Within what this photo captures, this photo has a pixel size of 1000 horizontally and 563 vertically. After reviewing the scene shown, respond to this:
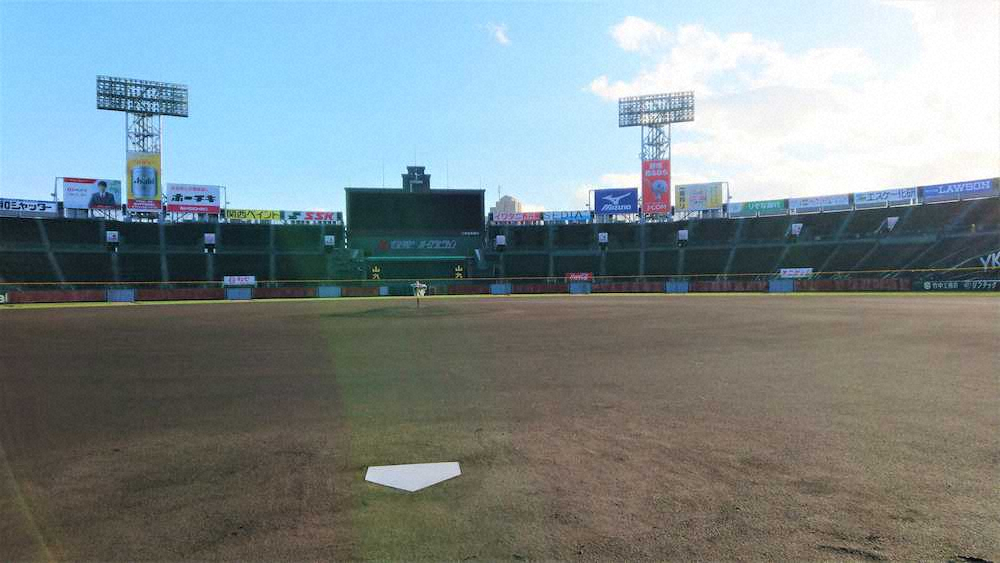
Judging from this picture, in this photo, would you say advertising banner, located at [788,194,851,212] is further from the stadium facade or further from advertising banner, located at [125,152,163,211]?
advertising banner, located at [125,152,163,211]

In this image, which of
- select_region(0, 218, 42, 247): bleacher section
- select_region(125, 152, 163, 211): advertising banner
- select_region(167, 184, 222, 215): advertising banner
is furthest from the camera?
select_region(167, 184, 222, 215): advertising banner

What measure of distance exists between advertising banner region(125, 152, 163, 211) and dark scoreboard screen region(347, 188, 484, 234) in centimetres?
2183

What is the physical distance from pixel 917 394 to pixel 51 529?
33.8 ft

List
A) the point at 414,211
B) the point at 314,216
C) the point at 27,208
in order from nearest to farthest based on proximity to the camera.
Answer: the point at 27,208
the point at 414,211
the point at 314,216

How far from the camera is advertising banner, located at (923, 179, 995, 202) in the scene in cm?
5578

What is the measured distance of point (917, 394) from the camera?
762cm

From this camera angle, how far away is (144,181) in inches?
2280

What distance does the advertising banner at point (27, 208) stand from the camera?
54906mm

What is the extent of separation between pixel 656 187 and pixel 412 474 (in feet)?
220

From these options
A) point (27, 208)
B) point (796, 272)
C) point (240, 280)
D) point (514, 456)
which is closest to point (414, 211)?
point (240, 280)

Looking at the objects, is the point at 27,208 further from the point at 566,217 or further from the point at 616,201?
the point at 616,201

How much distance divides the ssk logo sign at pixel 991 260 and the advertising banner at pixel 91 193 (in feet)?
291

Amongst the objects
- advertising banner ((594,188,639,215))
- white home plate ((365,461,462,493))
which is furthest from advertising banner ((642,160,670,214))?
white home plate ((365,461,462,493))

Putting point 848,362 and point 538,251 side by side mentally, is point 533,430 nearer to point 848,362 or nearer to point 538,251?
point 848,362
